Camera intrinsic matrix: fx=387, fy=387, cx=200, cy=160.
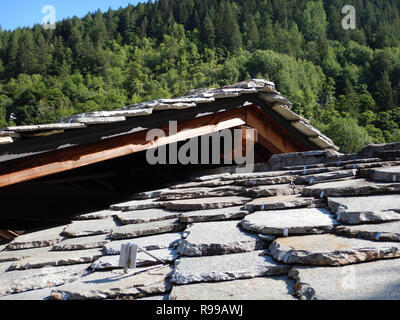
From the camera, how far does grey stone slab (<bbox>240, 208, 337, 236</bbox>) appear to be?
5.08 feet

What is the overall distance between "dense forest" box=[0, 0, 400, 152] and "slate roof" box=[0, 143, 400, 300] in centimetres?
Result: 5256

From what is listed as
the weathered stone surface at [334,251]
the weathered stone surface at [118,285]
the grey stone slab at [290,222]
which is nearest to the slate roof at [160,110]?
the weathered stone surface at [118,285]

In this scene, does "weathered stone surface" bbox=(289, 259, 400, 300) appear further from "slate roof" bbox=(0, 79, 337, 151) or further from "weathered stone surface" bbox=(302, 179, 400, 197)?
"slate roof" bbox=(0, 79, 337, 151)

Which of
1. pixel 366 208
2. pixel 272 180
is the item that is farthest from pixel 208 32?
pixel 366 208

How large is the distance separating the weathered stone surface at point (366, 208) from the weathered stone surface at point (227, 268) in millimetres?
407

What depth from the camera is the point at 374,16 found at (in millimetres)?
79000

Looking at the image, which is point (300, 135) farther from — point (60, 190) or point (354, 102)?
point (354, 102)

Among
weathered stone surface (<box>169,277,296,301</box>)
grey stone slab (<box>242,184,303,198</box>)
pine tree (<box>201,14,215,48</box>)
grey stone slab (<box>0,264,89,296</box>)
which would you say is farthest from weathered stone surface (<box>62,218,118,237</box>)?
pine tree (<box>201,14,215,48</box>)

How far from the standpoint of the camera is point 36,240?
95.4 inches

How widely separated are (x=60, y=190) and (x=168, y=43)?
81.1 m

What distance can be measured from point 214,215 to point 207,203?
0.72 feet

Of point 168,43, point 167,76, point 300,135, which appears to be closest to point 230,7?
point 168,43

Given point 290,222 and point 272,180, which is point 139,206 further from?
point 290,222

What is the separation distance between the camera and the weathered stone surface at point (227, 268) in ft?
4.29
